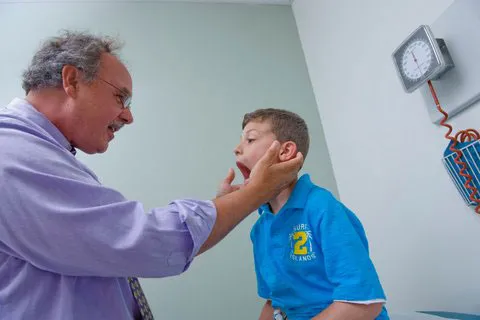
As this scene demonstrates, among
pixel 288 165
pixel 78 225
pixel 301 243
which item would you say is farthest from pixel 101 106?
pixel 301 243

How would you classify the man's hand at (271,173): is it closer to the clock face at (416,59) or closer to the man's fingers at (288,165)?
the man's fingers at (288,165)

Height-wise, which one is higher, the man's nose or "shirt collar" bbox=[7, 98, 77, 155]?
the man's nose

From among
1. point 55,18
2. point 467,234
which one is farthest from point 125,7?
point 467,234

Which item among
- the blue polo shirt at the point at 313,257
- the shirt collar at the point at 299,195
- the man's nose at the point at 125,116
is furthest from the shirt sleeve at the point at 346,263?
the man's nose at the point at 125,116

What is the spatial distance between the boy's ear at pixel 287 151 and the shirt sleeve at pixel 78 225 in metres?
0.38

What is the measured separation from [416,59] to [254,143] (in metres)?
0.53

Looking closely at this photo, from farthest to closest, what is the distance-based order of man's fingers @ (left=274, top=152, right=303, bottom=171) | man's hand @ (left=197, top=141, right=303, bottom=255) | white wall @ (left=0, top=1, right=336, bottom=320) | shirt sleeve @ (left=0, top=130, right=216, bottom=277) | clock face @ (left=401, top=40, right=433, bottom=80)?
white wall @ (left=0, top=1, right=336, bottom=320), clock face @ (left=401, top=40, right=433, bottom=80), man's fingers @ (left=274, top=152, right=303, bottom=171), man's hand @ (left=197, top=141, right=303, bottom=255), shirt sleeve @ (left=0, top=130, right=216, bottom=277)

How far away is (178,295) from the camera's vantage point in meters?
1.36

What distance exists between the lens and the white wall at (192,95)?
141cm

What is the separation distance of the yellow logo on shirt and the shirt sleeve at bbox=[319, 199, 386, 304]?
54 millimetres

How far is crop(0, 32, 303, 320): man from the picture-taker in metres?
0.54

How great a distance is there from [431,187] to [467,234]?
17 centimetres

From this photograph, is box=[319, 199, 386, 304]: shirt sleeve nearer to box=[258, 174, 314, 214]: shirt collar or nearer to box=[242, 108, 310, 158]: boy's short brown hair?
box=[258, 174, 314, 214]: shirt collar

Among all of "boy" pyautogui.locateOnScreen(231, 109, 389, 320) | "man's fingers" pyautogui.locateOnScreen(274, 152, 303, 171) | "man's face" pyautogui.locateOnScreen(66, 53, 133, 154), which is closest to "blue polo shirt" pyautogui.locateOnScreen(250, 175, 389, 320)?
"boy" pyautogui.locateOnScreen(231, 109, 389, 320)
